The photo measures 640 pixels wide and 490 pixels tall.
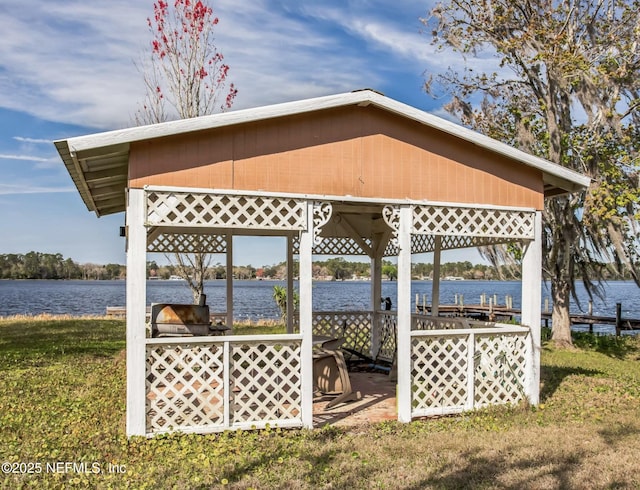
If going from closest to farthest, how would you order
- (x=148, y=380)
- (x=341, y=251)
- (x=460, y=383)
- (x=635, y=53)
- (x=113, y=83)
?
(x=148, y=380), (x=460, y=383), (x=341, y=251), (x=635, y=53), (x=113, y=83)

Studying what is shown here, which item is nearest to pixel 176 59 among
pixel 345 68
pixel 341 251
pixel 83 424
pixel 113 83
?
pixel 113 83

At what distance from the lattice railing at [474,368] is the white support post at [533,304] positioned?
9cm

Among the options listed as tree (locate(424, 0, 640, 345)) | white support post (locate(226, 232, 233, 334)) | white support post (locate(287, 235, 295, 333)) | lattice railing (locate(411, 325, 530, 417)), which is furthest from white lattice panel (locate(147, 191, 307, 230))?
tree (locate(424, 0, 640, 345))

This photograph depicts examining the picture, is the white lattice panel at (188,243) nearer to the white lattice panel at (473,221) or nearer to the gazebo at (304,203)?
the gazebo at (304,203)

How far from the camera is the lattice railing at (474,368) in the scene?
25.6 feet

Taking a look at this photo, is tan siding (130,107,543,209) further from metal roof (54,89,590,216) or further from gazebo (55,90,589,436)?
metal roof (54,89,590,216)

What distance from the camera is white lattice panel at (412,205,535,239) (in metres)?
7.76

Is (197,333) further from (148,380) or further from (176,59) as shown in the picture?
(176,59)

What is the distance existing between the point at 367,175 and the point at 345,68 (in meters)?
7.60

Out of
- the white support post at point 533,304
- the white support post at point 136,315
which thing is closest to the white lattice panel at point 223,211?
the white support post at point 136,315

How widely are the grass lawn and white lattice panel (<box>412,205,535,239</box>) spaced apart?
2.35 metres

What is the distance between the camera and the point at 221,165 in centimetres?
696

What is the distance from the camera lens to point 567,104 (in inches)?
586

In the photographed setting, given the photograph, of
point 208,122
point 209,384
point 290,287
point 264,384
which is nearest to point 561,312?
point 290,287
